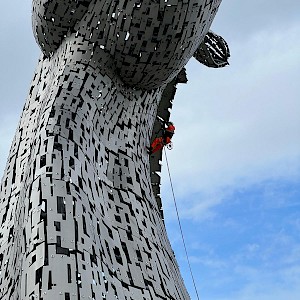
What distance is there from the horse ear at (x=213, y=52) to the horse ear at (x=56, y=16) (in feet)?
7.61

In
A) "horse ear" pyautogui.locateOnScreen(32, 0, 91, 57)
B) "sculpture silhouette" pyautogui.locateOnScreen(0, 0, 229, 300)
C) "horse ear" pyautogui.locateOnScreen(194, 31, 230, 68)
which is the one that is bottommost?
"sculpture silhouette" pyautogui.locateOnScreen(0, 0, 229, 300)

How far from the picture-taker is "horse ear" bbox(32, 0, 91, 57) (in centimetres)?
462

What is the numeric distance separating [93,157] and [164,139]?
183cm

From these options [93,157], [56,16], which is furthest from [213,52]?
[93,157]

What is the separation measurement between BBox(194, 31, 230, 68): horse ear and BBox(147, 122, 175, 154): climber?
33.5 inches

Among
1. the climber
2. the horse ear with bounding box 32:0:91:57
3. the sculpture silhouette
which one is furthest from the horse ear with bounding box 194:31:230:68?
the horse ear with bounding box 32:0:91:57

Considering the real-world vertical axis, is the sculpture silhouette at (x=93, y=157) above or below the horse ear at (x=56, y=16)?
below

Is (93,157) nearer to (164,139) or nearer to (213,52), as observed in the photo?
(164,139)

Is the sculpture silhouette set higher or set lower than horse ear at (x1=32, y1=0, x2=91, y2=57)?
lower

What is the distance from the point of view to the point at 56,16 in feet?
15.4

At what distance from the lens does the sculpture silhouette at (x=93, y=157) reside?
336 centimetres

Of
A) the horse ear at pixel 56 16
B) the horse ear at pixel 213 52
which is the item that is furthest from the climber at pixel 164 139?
the horse ear at pixel 56 16

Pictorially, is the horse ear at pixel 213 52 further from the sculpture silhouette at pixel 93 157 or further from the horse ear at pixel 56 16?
the horse ear at pixel 56 16

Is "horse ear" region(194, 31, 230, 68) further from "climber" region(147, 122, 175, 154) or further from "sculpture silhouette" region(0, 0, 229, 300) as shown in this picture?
"sculpture silhouette" region(0, 0, 229, 300)
